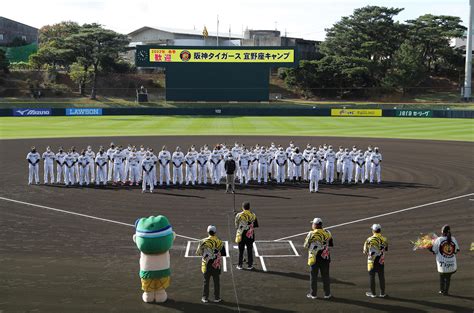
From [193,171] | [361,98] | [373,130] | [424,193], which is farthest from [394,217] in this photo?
[361,98]

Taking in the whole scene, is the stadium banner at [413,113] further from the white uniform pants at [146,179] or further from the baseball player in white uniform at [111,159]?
the white uniform pants at [146,179]

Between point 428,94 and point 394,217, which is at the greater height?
point 428,94

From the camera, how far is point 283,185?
81.4 feet

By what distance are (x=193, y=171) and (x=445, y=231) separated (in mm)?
14855

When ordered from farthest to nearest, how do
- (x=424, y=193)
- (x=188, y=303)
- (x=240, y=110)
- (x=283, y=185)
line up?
(x=240, y=110), (x=283, y=185), (x=424, y=193), (x=188, y=303)

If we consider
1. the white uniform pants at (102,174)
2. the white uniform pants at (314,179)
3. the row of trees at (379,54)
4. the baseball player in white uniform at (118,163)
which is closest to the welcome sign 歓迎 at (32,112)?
the row of trees at (379,54)

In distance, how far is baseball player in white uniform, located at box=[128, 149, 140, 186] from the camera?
2467 cm

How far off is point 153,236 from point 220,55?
202 ft

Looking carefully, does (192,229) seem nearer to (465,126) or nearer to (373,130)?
(373,130)

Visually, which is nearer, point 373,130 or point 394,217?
point 394,217

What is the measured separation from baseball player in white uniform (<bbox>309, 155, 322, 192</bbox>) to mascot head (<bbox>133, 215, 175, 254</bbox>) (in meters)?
12.3

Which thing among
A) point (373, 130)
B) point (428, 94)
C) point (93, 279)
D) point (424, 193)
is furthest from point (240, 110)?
point (93, 279)

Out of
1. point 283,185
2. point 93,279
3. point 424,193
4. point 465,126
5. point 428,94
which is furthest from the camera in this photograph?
point 428,94

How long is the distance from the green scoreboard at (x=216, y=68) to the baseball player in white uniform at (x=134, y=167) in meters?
47.2
